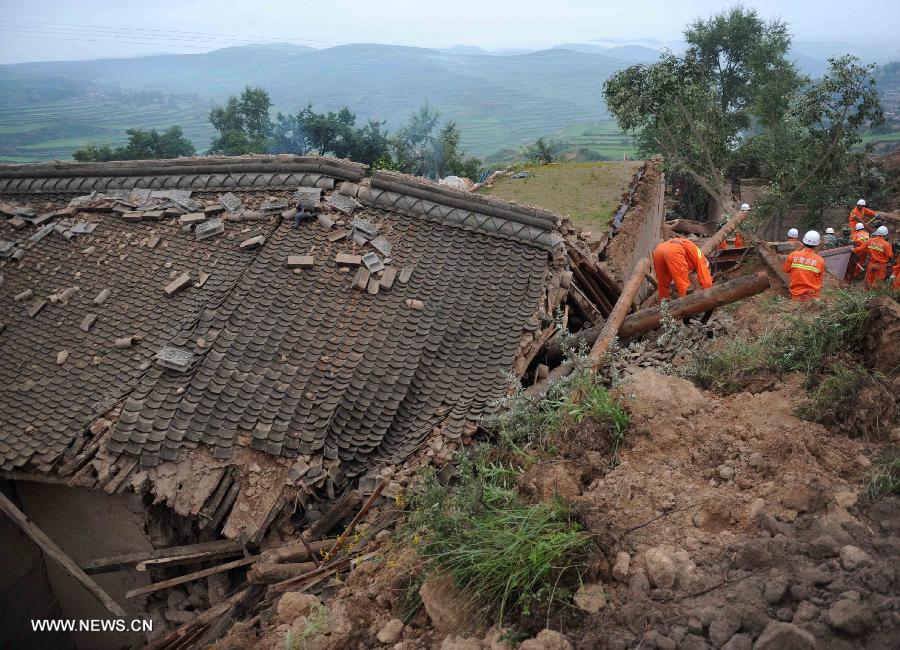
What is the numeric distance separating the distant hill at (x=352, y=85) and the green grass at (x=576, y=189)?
2924 inches

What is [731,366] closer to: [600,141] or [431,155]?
[431,155]

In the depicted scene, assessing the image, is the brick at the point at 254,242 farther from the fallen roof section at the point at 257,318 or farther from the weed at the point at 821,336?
the weed at the point at 821,336

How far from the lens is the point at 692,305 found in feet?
25.2

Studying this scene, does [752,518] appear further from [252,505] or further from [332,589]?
[252,505]

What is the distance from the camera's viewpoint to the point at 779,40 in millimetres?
24469

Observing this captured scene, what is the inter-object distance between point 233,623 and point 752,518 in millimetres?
4505

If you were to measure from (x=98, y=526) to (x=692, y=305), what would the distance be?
8.13m

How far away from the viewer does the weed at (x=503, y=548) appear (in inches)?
142

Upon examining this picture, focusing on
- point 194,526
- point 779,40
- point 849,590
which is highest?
point 779,40

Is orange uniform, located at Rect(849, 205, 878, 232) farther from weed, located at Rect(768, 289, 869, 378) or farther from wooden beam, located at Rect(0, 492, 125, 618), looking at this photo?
wooden beam, located at Rect(0, 492, 125, 618)

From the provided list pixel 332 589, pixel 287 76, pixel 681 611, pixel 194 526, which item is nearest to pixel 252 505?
pixel 194 526

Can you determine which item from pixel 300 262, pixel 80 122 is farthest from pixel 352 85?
pixel 300 262

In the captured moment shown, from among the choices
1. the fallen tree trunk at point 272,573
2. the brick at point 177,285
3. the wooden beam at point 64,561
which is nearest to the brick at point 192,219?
the brick at point 177,285

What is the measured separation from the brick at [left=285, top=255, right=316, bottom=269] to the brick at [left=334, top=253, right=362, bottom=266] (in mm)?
371
